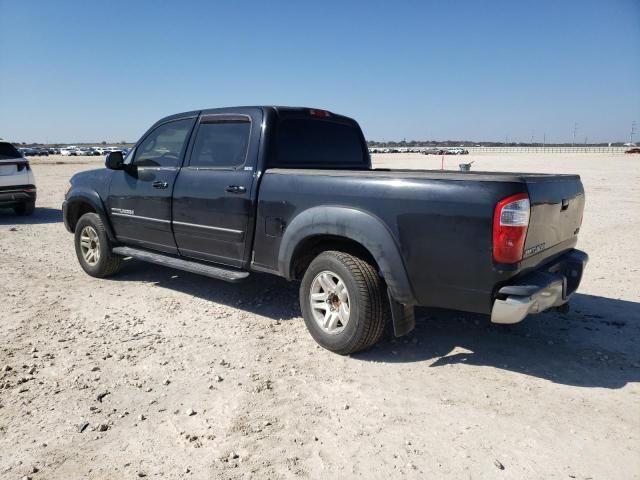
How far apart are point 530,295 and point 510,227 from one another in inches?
17.8

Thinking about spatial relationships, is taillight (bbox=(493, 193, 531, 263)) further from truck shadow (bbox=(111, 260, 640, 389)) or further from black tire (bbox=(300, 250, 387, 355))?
truck shadow (bbox=(111, 260, 640, 389))

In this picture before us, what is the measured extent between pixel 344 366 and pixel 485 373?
104cm

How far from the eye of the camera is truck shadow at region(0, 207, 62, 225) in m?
10.7

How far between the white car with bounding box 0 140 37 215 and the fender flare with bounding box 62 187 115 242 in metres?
5.53

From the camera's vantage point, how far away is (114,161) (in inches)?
212

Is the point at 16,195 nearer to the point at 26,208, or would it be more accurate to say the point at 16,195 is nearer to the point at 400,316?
the point at 26,208

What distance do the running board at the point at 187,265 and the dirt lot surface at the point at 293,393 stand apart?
1.49ft

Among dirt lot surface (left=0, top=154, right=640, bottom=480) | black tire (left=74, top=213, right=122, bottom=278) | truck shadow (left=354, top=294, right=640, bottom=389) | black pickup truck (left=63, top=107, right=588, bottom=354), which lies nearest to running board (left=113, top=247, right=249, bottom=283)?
black pickup truck (left=63, top=107, right=588, bottom=354)

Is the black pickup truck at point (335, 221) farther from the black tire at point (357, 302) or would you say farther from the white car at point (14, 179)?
the white car at point (14, 179)

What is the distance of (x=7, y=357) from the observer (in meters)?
3.78

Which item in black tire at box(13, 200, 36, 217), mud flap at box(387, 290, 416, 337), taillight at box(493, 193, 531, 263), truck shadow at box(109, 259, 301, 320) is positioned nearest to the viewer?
taillight at box(493, 193, 531, 263)

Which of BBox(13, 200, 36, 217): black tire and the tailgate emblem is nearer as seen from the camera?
the tailgate emblem

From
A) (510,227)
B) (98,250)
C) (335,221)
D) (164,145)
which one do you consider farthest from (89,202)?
(510,227)

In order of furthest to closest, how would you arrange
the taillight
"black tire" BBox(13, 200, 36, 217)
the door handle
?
"black tire" BBox(13, 200, 36, 217) → the door handle → the taillight
